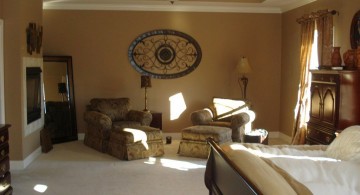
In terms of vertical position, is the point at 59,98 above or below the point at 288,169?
above

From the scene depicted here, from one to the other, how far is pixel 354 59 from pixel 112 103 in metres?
4.02

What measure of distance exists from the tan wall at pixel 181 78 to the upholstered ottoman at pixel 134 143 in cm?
161

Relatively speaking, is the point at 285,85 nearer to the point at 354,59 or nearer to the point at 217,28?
the point at 217,28

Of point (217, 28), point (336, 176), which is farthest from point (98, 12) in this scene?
point (336, 176)

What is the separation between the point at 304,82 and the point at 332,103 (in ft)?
5.59

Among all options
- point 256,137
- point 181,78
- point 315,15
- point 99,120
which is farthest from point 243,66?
point 99,120

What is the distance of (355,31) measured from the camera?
5.09 m

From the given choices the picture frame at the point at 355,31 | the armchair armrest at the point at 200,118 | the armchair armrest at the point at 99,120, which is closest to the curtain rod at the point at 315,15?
the picture frame at the point at 355,31

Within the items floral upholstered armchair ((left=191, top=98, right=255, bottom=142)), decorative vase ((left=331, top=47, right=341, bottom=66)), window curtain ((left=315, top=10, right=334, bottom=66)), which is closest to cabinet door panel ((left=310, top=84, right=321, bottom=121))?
decorative vase ((left=331, top=47, right=341, bottom=66))

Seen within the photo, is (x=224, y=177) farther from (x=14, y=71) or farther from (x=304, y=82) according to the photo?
(x=304, y=82)

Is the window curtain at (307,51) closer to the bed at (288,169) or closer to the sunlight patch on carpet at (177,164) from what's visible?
the sunlight patch on carpet at (177,164)

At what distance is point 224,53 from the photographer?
7754mm

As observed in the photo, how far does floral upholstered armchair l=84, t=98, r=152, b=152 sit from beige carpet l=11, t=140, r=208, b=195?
0.95 ft

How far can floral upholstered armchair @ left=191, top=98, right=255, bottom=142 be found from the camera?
249 inches
